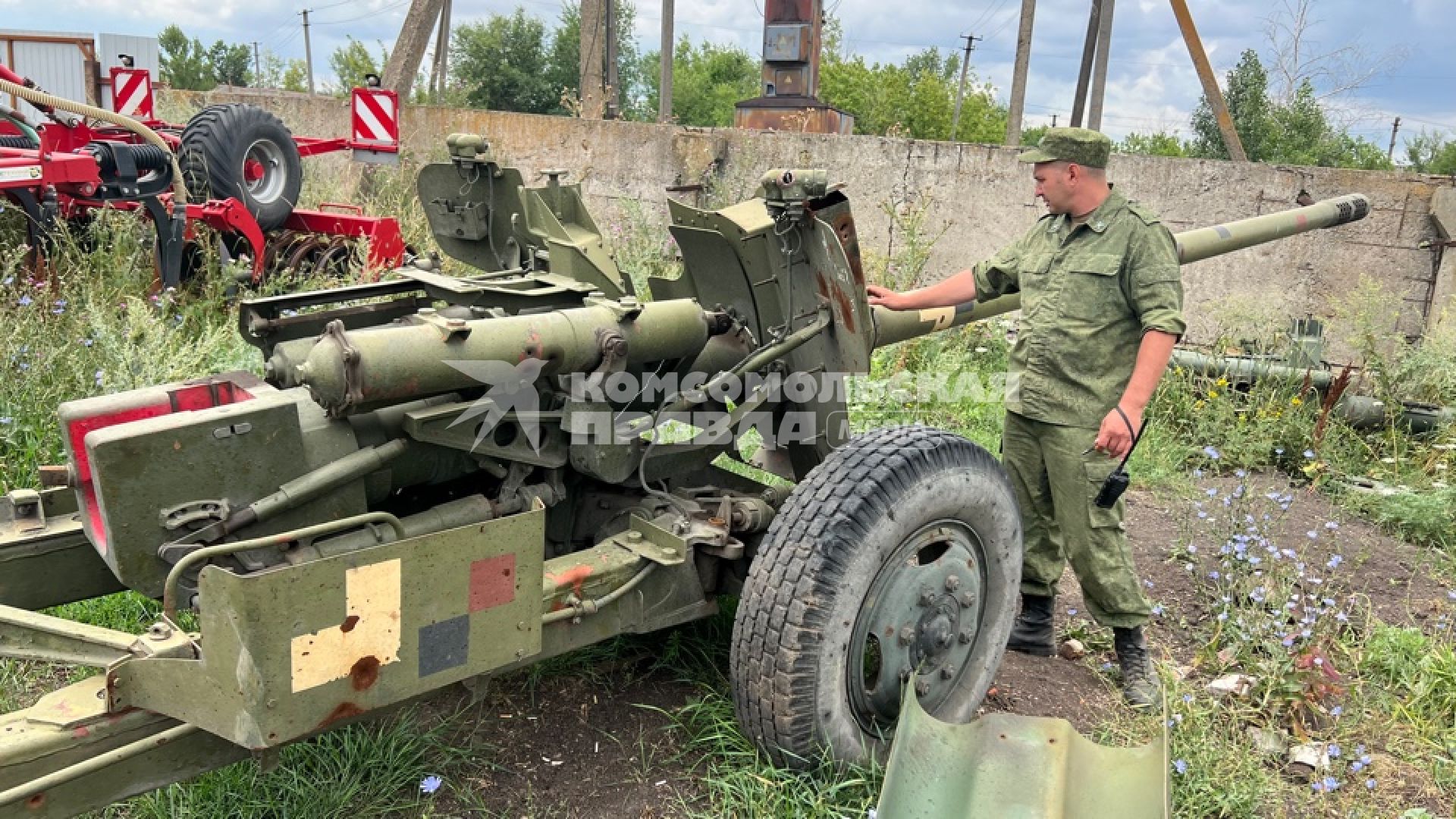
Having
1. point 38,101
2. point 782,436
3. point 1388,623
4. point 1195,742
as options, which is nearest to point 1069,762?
point 1195,742

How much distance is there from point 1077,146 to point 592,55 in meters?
10.9

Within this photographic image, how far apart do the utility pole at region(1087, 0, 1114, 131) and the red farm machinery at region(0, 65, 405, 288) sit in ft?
40.9

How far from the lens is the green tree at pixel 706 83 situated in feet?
161

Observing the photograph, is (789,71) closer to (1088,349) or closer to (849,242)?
(1088,349)

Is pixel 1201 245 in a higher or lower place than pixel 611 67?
lower

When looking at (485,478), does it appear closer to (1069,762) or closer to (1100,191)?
(1069,762)

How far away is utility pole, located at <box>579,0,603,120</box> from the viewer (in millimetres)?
13117

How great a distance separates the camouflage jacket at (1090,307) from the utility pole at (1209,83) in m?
8.72

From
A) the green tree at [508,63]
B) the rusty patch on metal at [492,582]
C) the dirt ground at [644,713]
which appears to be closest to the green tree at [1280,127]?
the dirt ground at [644,713]

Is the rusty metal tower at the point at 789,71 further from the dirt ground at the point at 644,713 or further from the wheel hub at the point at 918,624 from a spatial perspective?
the wheel hub at the point at 918,624

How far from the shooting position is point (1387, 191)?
7703 mm

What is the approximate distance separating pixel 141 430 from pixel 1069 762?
7.12ft

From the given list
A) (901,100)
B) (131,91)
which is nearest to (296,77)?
(901,100)

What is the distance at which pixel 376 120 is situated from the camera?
8.93 meters
